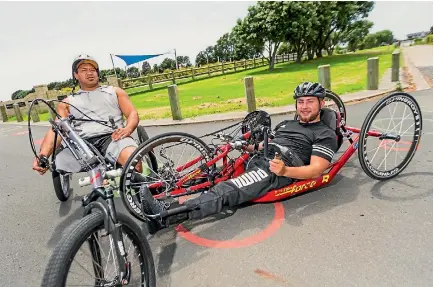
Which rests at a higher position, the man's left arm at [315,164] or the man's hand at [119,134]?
the man's hand at [119,134]

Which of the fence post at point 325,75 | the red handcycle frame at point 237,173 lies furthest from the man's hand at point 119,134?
the fence post at point 325,75

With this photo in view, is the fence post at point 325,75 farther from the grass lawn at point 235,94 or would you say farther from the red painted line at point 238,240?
the red painted line at point 238,240

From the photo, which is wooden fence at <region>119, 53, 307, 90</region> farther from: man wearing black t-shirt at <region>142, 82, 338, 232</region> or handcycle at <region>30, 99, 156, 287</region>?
handcycle at <region>30, 99, 156, 287</region>

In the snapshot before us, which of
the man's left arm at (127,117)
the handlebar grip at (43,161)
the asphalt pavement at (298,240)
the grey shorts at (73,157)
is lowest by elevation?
the asphalt pavement at (298,240)

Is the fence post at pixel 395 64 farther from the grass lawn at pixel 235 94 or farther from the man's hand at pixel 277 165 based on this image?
the man's hand at pixel 277 165

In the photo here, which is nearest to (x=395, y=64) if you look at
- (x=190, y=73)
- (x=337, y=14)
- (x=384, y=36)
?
(x=190, y=73)

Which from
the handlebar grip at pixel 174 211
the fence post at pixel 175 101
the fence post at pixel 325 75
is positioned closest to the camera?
the handlebar grip at pixel 174 211

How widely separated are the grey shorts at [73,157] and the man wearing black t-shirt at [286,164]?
790 mm

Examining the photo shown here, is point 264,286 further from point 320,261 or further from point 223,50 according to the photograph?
point 223,50

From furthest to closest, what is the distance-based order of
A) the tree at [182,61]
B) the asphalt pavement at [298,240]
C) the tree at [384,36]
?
1. the tree at [384,36]
2. the tree at [182,61]
3. the asphalt pavement at [298,240]

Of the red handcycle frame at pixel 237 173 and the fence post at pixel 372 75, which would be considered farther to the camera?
the fence post at pixel 372 75

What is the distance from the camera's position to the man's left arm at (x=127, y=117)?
10.4 feet

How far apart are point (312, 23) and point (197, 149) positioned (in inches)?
1108

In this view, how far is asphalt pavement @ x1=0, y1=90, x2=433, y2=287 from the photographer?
2.17 m
